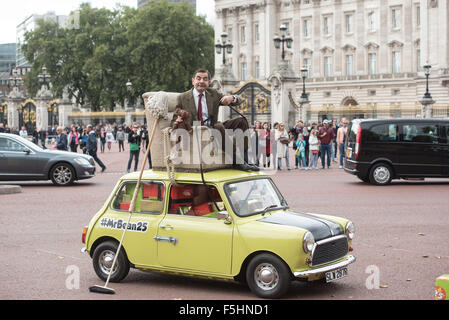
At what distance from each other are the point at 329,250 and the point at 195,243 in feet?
4.69

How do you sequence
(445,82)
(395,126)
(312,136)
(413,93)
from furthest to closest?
1. (413,93)
2. (445,82)
3. (312,136)
4. (395,126)

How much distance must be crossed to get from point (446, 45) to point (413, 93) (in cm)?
784

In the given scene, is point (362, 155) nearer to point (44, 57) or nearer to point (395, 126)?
point (395, 126)

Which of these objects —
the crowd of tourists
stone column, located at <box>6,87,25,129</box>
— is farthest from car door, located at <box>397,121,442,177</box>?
stone column, located at <box>6,87,25,129</box>

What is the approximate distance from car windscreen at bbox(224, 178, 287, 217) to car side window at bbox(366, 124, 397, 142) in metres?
12.3

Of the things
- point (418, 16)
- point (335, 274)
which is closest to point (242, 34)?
point (418, 16)

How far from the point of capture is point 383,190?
1864cm

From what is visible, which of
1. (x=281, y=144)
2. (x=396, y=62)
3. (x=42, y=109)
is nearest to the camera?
(x=281, y=144)

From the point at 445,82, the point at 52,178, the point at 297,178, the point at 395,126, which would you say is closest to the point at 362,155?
the point at 395,126

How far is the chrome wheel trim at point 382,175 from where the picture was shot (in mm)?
20031

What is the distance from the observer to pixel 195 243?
25.2 ft

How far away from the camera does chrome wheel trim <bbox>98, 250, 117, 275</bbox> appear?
8.27m

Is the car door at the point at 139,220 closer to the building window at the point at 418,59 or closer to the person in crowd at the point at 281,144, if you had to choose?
the person in crowd at the point at 281,144

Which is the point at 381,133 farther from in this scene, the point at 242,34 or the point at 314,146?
the point at 242,34
